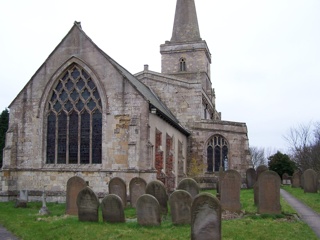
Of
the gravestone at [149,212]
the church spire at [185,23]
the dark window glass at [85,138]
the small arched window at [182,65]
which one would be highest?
the church spire at [185,23]

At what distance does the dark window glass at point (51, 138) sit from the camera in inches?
948

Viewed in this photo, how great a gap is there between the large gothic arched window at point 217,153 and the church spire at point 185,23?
14954mm

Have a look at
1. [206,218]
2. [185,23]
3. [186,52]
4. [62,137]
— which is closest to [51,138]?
[62,137]

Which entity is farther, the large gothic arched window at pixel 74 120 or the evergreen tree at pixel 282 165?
the evergreen tree at pixel 282 165

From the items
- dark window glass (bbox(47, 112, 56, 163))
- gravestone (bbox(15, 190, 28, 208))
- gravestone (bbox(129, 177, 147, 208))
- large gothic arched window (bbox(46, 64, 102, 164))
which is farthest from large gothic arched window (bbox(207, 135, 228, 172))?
gravestone (bbox(15, 190, 28, 208))

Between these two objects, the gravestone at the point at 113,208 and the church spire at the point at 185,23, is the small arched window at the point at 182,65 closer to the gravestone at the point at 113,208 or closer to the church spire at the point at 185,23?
the church spire at the point at 185,23

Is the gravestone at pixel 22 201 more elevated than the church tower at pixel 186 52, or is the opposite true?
the church tower at pixel 186 52

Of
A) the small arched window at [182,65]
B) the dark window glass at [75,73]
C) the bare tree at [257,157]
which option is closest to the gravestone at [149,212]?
the dark window glass at [75,73]

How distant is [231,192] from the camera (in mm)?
15852

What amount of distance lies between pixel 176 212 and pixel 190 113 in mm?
22610

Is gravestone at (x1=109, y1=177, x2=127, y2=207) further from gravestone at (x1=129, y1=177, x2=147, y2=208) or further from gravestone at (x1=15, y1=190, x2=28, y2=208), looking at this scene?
gravestone at (x1=15, y1=190, x2=28, y2=208)

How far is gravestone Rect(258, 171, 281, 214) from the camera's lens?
48.5 ft

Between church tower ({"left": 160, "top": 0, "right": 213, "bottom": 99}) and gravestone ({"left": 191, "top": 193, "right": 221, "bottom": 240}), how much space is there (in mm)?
34271

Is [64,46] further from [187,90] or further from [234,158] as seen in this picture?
[234,158]
